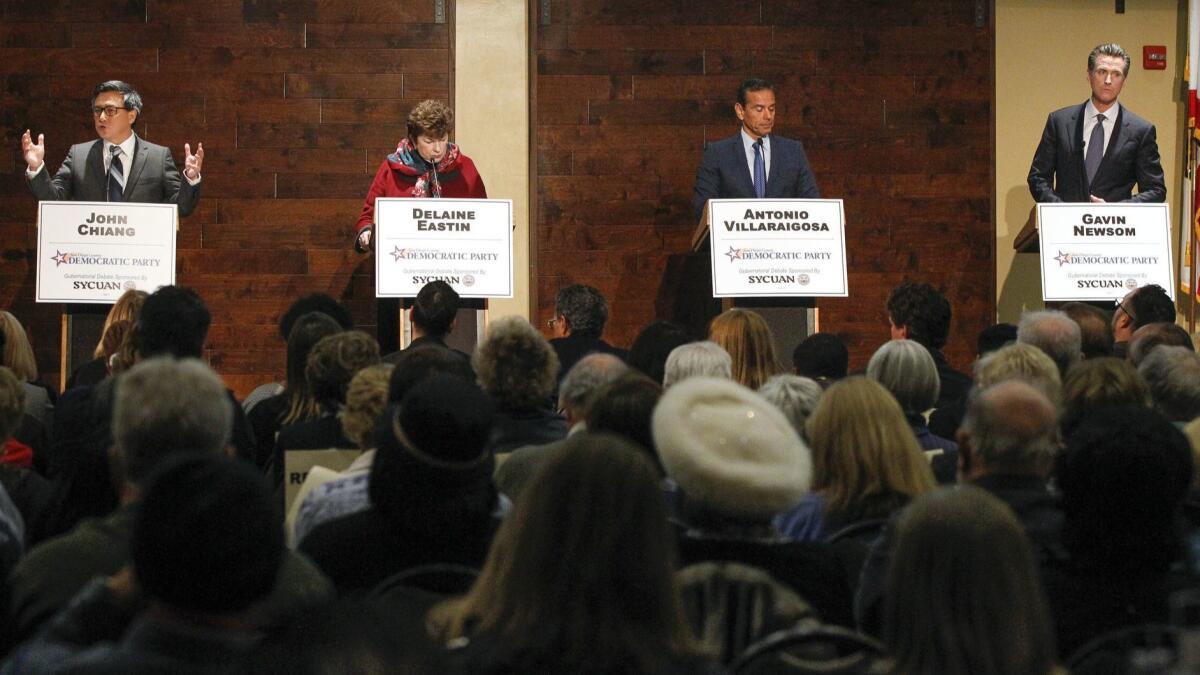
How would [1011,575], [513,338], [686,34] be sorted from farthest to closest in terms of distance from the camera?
[686,34] → [513,338] → [1011,575]

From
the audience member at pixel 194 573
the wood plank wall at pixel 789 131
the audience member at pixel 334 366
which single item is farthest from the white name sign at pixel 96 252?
the audience member at pixel 194 573

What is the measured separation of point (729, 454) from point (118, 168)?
5.82m

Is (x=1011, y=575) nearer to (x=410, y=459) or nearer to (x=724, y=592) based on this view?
(x=724, y=592)

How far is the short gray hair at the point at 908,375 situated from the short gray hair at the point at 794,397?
25 centimetres

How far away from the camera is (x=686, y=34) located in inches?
339

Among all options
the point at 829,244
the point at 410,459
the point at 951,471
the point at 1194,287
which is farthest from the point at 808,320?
the point at 410,459

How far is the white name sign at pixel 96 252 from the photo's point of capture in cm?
673

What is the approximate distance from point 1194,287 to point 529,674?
25.4ft

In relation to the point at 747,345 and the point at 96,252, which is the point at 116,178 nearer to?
the point at 96,252

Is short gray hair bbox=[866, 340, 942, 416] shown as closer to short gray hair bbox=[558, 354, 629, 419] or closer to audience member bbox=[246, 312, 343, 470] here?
short gray hair bbox=[558, 354, 629, 419]

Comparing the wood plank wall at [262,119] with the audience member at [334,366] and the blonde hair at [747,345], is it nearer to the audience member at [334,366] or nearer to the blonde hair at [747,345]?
the blonde hair at [747,345]

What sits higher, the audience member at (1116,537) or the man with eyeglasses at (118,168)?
the man with eyeglasses at (118,168)

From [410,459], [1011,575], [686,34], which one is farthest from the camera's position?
[686,34]

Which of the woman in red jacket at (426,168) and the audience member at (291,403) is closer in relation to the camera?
the audience member at (291,403)
